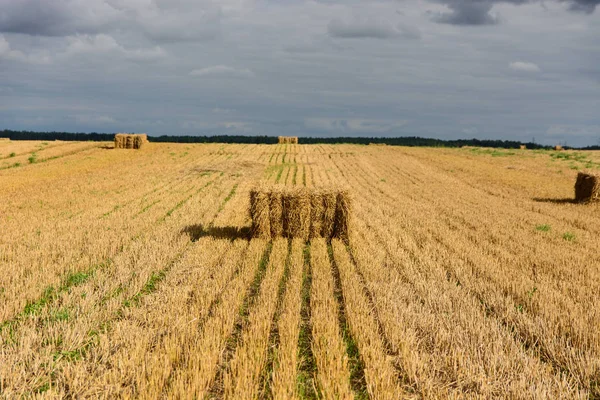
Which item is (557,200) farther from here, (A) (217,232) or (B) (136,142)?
(B) (136,142)

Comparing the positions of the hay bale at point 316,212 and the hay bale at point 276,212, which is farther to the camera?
the hay bale at point 316,212

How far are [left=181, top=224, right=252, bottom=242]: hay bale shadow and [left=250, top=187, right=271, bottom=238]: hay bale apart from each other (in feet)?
1.40

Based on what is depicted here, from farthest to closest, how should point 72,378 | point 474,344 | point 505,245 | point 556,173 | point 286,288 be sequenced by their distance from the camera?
point 556,173, point 505,245, point 286,288, point 474,344, point 72,378

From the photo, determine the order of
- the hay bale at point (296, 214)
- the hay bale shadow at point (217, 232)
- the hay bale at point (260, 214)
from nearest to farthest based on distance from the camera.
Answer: the hay bale at point (260, 214) < the hay bale at point (296, 214) < the hay bale shadow at point (217, 232)

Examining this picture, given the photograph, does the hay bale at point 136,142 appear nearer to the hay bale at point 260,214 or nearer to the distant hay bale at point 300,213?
the distant hay bale at point 300,213

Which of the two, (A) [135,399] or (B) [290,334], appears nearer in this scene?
(A) [135,399]

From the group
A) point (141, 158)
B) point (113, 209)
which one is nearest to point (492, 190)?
point (113, 209)

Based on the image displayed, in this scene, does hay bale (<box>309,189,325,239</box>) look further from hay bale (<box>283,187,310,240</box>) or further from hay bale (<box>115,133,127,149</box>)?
hay bale (<box>115,133,127,149</box>)

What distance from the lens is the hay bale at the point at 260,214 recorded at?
13.2m

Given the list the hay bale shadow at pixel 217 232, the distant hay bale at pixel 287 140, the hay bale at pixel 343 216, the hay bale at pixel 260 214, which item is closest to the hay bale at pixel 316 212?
the hay bale at pixel 343 216

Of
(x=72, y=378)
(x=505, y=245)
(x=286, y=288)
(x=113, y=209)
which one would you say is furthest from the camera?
(x=113, y=209)

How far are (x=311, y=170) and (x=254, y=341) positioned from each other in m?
31.2

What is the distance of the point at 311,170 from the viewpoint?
123 feet

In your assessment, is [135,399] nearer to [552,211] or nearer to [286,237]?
[286,237]
